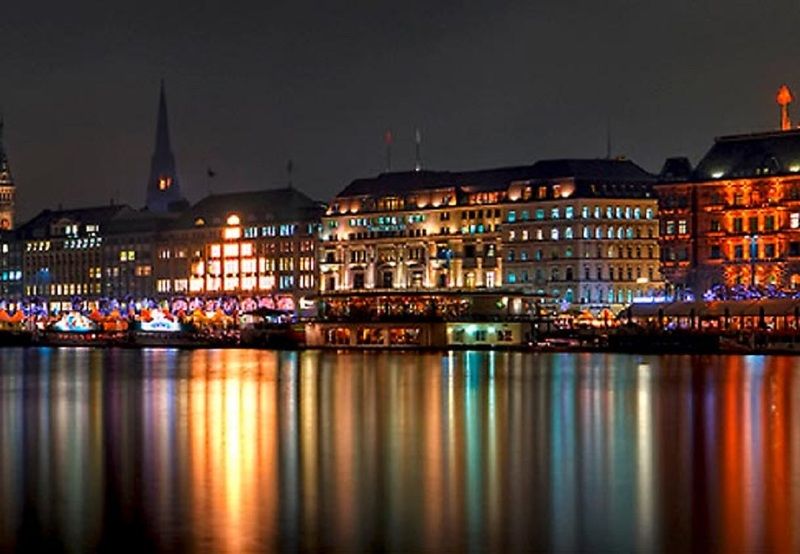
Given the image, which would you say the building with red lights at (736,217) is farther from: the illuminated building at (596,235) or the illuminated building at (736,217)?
the illuminated building at (596,235)

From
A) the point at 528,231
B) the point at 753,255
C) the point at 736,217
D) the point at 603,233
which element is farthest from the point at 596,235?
the point at 753,255

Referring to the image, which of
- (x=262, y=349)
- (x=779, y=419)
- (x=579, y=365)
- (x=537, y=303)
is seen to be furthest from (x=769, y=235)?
(x=779, y=419)

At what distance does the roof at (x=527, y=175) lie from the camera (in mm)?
177375

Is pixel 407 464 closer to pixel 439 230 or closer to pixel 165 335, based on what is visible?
pixel 165 335

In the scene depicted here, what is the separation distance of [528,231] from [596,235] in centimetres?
802

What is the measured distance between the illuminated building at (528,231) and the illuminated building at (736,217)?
20.9 metres

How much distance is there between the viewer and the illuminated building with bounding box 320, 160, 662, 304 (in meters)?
175

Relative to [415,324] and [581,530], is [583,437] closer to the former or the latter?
[581,530]

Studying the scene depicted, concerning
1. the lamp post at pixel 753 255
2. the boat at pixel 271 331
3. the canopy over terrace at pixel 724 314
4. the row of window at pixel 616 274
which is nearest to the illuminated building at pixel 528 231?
the row of window at pixel 616 274

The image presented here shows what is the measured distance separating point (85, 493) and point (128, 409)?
29.6 meters

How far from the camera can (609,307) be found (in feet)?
573

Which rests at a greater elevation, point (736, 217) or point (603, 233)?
point (736, 217)

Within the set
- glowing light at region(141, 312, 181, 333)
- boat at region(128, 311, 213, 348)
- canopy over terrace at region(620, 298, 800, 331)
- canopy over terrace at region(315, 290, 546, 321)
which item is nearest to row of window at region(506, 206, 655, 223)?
canopy over terrace at region(315, 290, 546, 321)

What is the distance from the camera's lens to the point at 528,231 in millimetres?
180375
